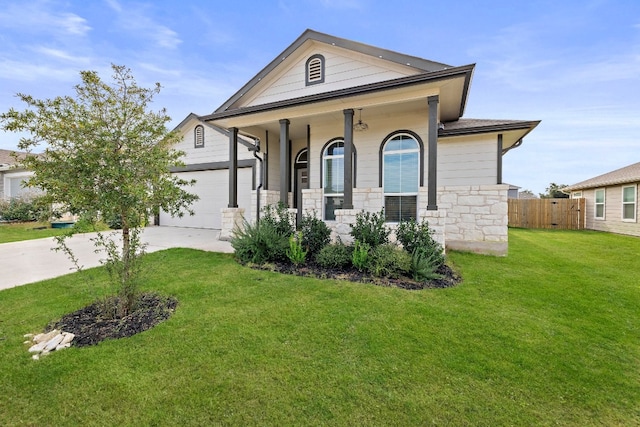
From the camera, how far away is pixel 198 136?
11992mm

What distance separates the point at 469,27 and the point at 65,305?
12862mm

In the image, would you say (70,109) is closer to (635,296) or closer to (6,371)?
(6,371)

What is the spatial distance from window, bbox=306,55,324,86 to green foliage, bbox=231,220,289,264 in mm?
4455

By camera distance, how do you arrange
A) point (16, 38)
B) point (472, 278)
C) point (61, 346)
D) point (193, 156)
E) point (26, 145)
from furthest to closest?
point (193, 156) < point (16, 38) < point (472, 278) < point (26, 145) < point (61, 346)

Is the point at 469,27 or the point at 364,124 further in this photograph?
the point at 469,27

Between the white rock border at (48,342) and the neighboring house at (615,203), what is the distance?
17.7 metres

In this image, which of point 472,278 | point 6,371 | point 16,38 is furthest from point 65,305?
point 16,38

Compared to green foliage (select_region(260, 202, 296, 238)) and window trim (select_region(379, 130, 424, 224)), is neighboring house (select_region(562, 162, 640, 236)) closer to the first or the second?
window trim (select_region(379, 130, 424, 224))

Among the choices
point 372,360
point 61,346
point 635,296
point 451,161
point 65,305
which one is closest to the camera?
point 372,360

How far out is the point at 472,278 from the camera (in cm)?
497

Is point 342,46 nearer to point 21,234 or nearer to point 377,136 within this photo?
point 377,136

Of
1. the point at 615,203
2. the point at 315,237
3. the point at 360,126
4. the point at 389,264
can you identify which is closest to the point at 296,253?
the point at 315,237

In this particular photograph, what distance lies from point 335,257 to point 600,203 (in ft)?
53.7

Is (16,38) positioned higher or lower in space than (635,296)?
higher
